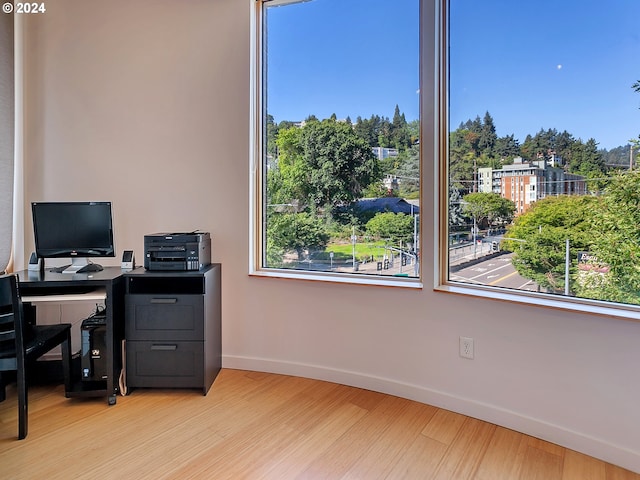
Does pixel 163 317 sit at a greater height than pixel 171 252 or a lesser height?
lesser

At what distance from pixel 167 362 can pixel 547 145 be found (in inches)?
101

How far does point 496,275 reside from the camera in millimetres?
2129

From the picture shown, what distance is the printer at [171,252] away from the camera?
237cm

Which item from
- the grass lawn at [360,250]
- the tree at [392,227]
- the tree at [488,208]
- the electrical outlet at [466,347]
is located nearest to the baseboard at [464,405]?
the electrical outlet at [466,347]

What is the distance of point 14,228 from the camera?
2705 mm

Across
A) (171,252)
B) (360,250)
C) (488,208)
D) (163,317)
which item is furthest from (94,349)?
(488,208)

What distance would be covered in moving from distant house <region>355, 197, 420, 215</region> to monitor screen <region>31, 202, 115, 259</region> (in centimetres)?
173

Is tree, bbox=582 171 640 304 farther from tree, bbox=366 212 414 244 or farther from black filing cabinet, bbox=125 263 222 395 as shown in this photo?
black filing cabinet, bbox=125 263 222 395

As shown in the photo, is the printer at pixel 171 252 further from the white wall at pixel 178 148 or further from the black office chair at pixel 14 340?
the black office chair at pixel 14 340

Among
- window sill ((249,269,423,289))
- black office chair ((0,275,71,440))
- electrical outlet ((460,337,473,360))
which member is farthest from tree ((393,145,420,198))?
black office chair ((0,275,71,440))

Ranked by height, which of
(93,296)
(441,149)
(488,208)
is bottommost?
(93,296)

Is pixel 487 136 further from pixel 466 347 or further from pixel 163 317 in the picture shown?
pixel 163 317

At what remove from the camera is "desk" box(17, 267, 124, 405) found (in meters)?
2.16

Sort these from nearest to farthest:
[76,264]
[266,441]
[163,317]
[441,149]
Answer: [266,441]
[441,149]
[163,317]
[76,264]
